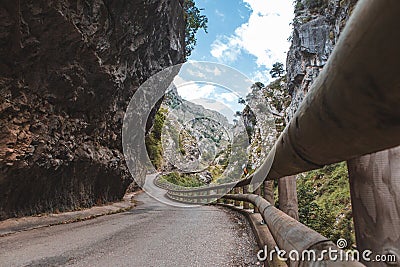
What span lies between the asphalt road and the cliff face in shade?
1.60 metres

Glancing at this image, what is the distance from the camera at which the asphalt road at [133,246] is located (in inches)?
109

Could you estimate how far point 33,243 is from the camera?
362 cm

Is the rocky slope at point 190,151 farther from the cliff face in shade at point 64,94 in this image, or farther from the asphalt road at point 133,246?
the asphalt road at point 133,246

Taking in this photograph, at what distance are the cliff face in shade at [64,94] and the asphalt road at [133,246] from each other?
62.9 inches

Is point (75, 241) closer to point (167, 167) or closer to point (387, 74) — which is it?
point (387, 74)

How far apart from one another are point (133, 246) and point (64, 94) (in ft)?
14.6

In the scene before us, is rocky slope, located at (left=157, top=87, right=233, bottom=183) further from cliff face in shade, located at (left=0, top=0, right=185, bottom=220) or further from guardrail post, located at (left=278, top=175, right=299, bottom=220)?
guardrail post, located at (left=278, top=175, right=299, bottom=220)

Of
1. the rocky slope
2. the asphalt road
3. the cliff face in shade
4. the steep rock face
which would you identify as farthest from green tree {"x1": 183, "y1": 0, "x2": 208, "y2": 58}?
the steep rock face

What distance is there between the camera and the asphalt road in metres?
2.78

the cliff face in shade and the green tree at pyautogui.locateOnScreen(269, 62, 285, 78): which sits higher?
the green tree at pyautogui.locateOnScreen(269, 62, 285, 78)

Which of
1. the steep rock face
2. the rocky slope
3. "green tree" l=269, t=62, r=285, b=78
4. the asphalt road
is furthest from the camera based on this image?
"green tree" l=269, t=62, r=285, b=78

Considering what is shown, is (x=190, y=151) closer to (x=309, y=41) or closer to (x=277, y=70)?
(x=309, y=41)

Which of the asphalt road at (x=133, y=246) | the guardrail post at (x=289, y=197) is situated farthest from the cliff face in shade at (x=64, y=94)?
the guardrail post at (x=289, y=197)

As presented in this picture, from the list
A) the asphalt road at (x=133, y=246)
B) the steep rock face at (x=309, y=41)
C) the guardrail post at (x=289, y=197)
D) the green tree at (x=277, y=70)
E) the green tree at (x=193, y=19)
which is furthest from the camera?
the green tree at (x=277, y=70)
